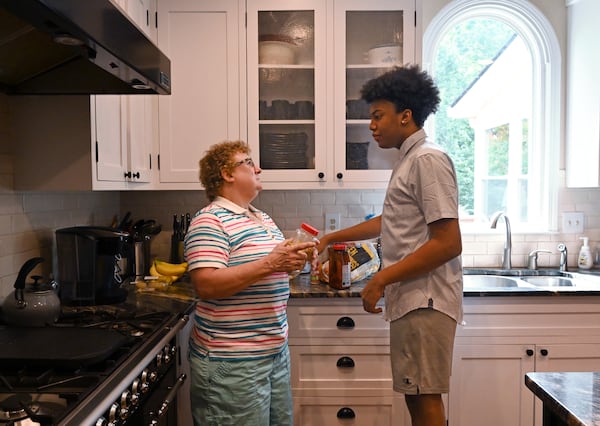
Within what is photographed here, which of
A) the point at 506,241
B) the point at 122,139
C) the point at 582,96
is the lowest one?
the point at 506,241

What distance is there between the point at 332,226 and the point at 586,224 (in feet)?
4.82

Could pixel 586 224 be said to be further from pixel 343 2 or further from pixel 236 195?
pixel 236 195

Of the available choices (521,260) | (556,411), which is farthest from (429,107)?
(521,260)

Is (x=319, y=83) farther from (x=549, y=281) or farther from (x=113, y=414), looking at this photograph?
(x=113, y=414)

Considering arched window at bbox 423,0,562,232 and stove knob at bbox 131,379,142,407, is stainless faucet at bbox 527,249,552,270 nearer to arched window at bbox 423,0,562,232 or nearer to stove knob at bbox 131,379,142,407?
arched window at bbox 423,0,562,232

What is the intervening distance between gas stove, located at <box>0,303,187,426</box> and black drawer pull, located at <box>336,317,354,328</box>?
777mm

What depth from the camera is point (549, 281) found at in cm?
289

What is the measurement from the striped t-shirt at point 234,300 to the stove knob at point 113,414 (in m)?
0.46

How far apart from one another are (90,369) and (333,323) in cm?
126

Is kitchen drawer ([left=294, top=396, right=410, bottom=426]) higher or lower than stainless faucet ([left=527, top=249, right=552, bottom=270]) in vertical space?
lower

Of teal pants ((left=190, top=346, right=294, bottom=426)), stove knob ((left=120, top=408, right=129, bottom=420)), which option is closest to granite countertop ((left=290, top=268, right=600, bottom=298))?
teal pants ((left=190, top=346, right=294, bottom=426))

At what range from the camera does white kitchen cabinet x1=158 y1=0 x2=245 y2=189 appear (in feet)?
8.74

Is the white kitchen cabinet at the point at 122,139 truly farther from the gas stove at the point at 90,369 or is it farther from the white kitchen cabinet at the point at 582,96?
the white kitchen cabinet at the point at 582,96

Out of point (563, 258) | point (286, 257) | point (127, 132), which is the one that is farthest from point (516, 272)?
point (127, 132)
